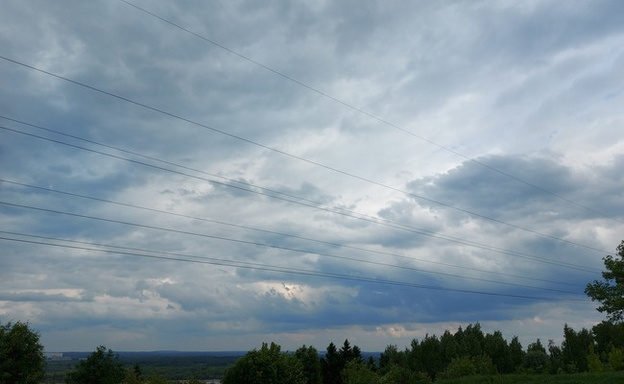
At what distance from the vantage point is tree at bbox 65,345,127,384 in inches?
3253

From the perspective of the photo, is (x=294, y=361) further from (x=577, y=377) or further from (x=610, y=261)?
(x=610, y=261)

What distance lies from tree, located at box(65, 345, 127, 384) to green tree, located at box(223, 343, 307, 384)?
21.7 m

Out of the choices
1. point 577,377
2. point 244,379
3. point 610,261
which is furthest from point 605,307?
point 244,379

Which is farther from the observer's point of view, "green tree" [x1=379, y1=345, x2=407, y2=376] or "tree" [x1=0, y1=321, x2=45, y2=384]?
"green tree" [x1=379, y1=345, x2=407, y2=376]

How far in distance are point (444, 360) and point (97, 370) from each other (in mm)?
99675

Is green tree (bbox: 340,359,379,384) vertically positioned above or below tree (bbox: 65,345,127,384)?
below

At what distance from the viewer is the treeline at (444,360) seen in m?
76.1

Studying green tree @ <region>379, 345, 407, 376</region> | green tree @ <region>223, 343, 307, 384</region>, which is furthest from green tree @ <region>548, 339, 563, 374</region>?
green tree @ <region>223, 343, 307, 384</region>

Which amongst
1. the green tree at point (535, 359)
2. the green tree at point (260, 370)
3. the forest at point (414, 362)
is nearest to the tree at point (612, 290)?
the forest at point (414, 362)

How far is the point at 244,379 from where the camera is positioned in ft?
243

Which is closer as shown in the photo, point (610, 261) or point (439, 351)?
point (610, 261)

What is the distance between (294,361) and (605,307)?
45707 mm

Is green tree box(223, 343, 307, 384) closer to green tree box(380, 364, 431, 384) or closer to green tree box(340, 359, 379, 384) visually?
green tree box(380, 364, 431, 384)

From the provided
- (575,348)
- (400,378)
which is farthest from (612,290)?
(575,348)
